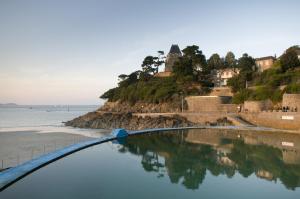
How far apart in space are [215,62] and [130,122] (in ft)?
92.3

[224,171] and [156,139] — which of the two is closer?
[224,171]

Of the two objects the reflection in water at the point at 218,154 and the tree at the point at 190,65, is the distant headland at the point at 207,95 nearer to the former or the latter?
the tree at the point at 190,65

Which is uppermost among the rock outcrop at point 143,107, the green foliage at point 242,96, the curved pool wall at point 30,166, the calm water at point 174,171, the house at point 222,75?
the house at point 222,75

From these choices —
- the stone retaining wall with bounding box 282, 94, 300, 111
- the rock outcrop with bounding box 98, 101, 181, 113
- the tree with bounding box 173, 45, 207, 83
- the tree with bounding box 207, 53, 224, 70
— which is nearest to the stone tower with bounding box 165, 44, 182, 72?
the tree with bounding box 207, 53, 224, 70

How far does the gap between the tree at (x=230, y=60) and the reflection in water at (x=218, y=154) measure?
113 ft

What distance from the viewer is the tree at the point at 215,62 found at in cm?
5808

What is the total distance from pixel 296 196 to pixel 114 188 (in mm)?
6750

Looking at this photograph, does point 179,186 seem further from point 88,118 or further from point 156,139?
point 88,118

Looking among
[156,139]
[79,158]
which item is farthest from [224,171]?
[156,139]

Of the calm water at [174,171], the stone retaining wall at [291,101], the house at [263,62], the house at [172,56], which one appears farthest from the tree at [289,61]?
the house at [172,56]

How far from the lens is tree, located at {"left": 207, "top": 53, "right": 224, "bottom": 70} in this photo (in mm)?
58078

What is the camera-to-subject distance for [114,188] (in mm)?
11211

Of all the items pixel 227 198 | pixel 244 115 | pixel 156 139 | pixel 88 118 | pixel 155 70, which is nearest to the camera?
pixel 227 198

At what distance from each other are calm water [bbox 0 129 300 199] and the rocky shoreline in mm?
13032
